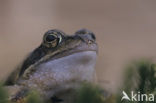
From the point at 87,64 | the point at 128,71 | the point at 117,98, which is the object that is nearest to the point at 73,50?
the point at 87,64

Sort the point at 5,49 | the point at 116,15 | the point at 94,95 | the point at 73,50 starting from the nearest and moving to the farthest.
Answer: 1. the point at 94,95
2. the point at 73,50
3. the point at 5,49
4. the point at 116,15

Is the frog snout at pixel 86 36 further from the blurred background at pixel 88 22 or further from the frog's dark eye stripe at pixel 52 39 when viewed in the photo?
the blurred background at pixel 88 22

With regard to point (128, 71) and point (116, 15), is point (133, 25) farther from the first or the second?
point (128, 71)

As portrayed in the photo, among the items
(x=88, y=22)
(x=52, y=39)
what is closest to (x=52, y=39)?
(x=52, y=39)

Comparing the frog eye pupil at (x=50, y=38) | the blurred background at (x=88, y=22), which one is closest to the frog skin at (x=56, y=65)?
the frog eye pupil at (x=50, y=38)

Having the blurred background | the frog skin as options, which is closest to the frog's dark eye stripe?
the frog skin

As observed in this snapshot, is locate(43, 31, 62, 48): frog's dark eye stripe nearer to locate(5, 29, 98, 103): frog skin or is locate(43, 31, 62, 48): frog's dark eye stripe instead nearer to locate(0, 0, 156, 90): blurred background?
locate(5, 29, 98, 103): frog skin
